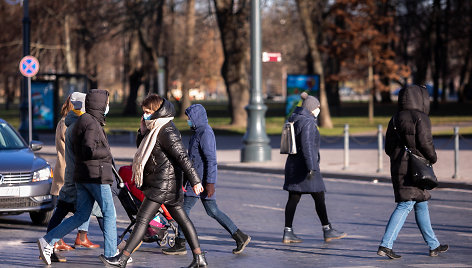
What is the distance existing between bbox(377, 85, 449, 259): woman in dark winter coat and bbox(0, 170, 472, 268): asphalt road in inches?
16.6

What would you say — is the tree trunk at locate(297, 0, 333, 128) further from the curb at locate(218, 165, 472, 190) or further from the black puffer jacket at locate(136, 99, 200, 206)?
the black puffer jacket at locate(136, 99, 200, 206)

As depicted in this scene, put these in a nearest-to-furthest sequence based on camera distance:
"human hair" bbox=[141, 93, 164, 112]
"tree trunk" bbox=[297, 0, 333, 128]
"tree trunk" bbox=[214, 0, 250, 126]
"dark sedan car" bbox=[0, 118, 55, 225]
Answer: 1. "human hair" bbox=[141, 93, 164, 112]
2. "dark sedan car" bbox=[0, 118, 55, 225]
3. "tree trunk" bbox=[214, 0, 250, 126]
4. "tree trunk" bbox=[297, 0, 333, 128]

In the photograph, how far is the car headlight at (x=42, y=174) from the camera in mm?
11609

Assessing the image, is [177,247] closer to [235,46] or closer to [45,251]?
[45,251]

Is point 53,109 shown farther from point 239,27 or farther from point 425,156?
point 425,156

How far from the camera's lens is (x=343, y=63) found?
40.8 m

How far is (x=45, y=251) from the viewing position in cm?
895

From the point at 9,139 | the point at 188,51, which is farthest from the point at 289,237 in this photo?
the point at 188,51

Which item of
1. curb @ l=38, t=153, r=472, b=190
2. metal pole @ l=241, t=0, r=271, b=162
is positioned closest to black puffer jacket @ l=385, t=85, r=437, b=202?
curb @ l=38, t=153, r=472, b=190

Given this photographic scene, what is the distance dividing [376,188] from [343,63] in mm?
24279

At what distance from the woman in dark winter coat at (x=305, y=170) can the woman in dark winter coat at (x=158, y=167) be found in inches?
87.3

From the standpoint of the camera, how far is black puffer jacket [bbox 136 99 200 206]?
825 cm

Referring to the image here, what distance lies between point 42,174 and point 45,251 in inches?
114

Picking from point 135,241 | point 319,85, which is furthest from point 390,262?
point 319,85
